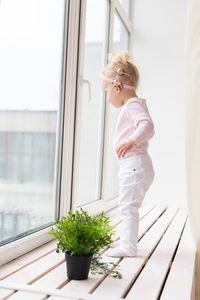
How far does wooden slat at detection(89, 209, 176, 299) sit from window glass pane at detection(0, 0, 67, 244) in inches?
15.6

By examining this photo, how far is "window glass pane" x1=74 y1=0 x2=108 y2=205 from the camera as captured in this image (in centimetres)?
204

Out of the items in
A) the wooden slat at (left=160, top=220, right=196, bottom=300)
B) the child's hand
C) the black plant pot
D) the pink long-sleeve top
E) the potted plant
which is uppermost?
the pink long-sleeve top

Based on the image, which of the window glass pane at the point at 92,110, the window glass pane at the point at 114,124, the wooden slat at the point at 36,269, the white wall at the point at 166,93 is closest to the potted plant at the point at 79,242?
the wooden slat at the point at 36,269

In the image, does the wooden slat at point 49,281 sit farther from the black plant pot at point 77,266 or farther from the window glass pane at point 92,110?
the window glass pane at point 92,110

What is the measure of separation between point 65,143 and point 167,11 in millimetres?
2006

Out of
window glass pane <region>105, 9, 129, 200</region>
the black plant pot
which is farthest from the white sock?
window glass pane <region>105, 9, 129, 200</region>

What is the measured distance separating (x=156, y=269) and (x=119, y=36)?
82.4 inches

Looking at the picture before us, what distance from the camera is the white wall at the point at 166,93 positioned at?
3.10 m

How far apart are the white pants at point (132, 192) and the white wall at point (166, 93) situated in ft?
5.46

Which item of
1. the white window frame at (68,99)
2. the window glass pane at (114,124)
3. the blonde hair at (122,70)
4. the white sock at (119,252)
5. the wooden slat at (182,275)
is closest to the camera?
the wooden slat at (182,275)

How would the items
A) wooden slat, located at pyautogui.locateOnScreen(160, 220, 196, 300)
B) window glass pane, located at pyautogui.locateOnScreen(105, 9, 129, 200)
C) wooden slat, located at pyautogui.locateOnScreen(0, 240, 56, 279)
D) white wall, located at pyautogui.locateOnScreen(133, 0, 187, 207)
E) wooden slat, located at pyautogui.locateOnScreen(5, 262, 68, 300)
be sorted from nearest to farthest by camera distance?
wooden slat, located at pyautogui.locateOnScreen(5, 262, 68, 300) → wooden slat, located at pyautogui.locateOnScreen(160, 220, 196, 300) → wooden slat, located at pyautogui.locateOnScreen(0, 240, 56, 279) → window glass pane, located at pyautogui.locateOnScreen(105, 9, 129, 200) → white wall, located at pyautogui.locateOnScreen(133, 0, 187, 207)

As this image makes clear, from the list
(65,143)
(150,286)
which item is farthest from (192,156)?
(150,286)

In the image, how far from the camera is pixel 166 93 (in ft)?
10.3

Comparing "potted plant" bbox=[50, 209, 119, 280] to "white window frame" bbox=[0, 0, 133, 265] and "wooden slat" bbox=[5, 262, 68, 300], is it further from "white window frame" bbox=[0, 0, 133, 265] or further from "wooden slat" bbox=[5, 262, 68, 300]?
"white window frame" bbox=[0, 0, 133, 265]
